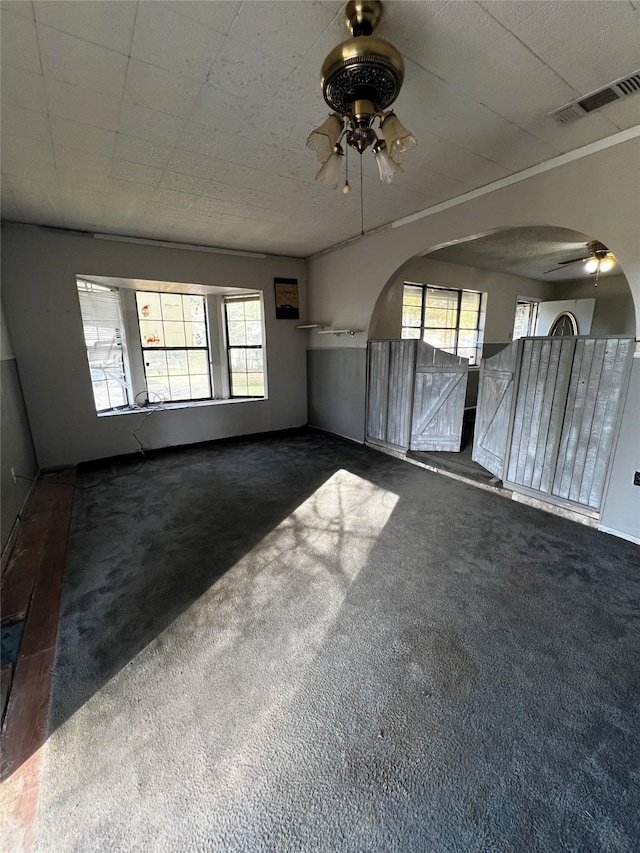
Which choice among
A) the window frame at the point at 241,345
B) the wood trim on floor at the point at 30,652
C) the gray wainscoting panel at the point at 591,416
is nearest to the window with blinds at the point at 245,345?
the window frame at the point at 241,345

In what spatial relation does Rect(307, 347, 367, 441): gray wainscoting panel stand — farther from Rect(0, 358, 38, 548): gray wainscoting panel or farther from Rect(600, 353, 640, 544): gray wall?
Rect(0, 358, 38, 548): gray wainscoting panel

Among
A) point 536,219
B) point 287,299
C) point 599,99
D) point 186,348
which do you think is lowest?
point 186,348

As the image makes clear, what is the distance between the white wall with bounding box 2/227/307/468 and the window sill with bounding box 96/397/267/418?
49 mm

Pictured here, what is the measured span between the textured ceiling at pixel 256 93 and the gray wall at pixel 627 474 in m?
1.84

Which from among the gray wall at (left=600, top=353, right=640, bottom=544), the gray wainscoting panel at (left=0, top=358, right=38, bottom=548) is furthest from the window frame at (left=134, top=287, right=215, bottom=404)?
the gray wall at (left=600, top=353, right=640, bottom=544)

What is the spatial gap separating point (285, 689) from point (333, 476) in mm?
2504

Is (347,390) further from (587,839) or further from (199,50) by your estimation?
(587,839)

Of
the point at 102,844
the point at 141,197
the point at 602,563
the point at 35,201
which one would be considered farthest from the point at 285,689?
the point at 35,201

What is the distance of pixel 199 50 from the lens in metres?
1.59

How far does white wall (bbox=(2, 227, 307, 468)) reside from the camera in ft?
12.4

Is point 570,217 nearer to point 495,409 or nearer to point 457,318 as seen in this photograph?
point 495,409

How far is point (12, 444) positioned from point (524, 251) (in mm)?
6713

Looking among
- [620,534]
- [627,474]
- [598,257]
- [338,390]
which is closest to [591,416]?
[627,474]

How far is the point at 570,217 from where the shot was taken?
8.58ft
